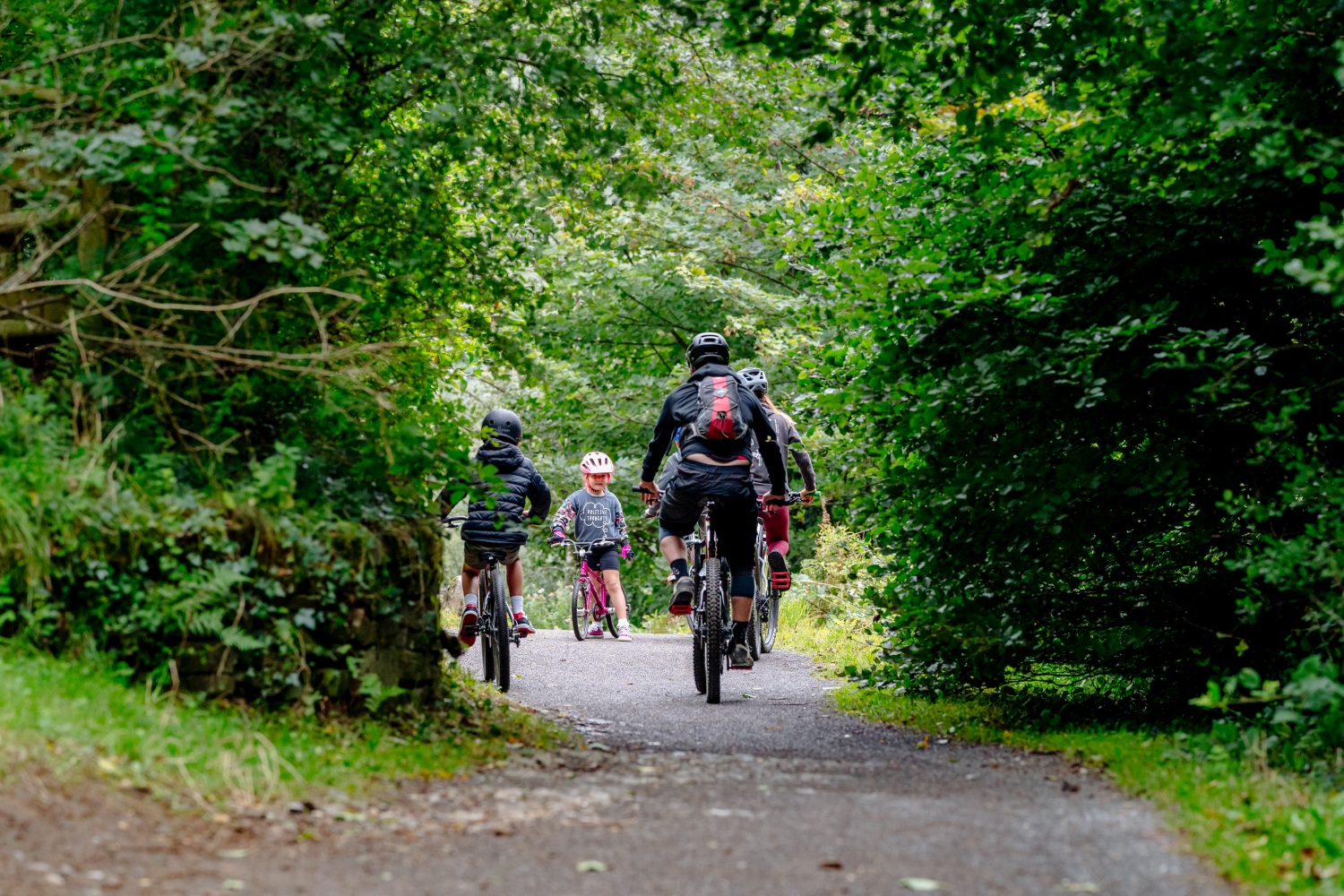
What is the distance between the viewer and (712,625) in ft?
28.7

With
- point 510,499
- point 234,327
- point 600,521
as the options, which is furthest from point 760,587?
point 234,327

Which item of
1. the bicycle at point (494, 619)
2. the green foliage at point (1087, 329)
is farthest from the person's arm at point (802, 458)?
the bicycle at point (494, 619)

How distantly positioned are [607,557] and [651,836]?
10428mm

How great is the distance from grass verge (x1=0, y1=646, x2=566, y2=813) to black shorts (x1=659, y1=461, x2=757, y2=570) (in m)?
3.11

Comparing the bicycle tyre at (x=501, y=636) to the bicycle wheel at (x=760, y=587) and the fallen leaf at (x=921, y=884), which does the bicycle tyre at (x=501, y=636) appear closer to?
the bicycle wheel at (x=760, y=587)

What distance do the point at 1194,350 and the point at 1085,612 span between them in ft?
6.36

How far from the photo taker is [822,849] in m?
4.50

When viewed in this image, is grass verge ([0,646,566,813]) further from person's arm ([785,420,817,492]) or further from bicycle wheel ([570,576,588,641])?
bicycle wheel ([570,576,588,641])

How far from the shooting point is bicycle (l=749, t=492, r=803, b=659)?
1213cm

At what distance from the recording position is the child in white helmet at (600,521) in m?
15.0

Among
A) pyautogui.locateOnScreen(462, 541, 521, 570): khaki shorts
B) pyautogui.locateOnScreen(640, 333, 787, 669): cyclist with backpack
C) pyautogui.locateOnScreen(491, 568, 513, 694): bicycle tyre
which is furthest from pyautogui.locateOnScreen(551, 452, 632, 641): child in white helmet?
pyautogui.locateOnScreen(640, 333, 787, 669): cyclist with backpack

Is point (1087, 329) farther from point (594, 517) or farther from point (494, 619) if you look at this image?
point (594, 517)

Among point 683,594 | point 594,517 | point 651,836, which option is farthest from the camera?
point 594,517

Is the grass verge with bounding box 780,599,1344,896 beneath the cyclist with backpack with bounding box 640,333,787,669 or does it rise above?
beneath
